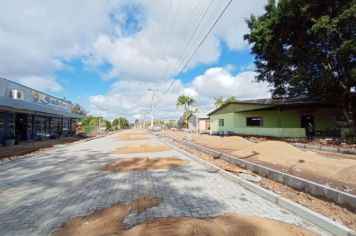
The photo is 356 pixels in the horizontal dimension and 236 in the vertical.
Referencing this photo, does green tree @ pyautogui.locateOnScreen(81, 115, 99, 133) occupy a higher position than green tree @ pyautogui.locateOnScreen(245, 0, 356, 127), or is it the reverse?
green tree @ pyautogui.locateOnScreen(245, 0, 356, 127)

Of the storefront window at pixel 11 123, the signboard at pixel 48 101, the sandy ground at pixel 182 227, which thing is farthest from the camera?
the signboard at pixel 48 101

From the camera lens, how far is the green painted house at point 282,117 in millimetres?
27080

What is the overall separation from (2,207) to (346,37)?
67.8ft

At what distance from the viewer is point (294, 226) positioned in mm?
4461

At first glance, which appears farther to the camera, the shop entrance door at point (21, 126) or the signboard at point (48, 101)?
the signboard at point (48, 101)

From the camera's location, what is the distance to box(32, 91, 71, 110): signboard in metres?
31.2

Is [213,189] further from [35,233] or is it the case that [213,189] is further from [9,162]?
[9,162]

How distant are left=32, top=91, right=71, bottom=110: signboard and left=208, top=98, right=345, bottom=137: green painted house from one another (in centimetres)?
2553

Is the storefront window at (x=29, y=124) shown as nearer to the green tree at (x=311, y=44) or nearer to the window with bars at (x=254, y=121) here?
the green tree at (x=311, y=44)

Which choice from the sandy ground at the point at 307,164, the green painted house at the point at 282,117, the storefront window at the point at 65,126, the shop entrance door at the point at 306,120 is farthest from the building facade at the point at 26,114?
the shop entrance door at the point at 306,120

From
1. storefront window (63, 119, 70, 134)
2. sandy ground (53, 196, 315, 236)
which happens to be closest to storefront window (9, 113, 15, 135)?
storefront window (63, 119, 70, 134)

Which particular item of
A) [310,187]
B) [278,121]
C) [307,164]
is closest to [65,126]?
[278,121]

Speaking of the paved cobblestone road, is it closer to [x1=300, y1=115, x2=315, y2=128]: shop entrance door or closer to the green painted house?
the green painted house

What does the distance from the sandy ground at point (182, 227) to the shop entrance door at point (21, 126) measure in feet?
86.9
